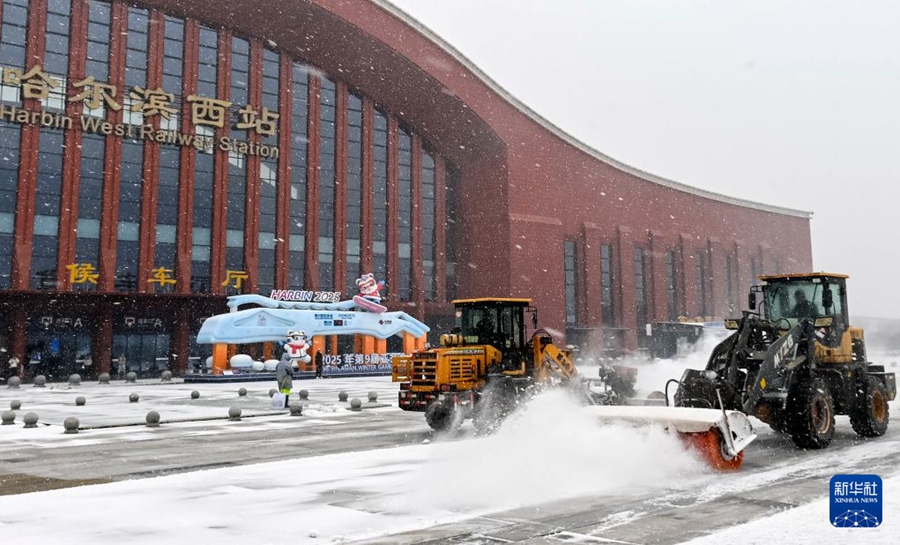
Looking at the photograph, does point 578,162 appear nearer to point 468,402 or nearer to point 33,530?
point 468,402

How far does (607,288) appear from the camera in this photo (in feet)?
199

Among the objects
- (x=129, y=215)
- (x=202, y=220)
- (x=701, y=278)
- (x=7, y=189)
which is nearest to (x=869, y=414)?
(x=202, y=220)

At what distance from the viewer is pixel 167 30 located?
4478 centimetres

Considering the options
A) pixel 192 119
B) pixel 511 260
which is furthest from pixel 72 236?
pixel 511 260

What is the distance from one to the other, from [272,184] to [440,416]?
3596cm

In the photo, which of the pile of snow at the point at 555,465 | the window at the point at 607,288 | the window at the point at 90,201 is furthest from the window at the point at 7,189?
the window at the point at 607,288

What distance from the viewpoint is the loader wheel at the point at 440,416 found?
46.0ft

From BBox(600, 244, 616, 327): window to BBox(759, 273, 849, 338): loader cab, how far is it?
46541 mm

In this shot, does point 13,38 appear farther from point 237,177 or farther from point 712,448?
point 712,448

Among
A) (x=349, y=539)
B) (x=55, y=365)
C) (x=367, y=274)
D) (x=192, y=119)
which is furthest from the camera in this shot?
(x=367, y=274)

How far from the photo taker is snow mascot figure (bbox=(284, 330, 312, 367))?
3881cm

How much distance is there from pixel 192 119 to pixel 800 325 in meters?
39.9

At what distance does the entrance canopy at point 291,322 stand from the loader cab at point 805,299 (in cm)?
2946

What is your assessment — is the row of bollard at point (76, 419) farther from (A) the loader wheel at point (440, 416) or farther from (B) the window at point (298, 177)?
(B) the window at point (298, 177)
